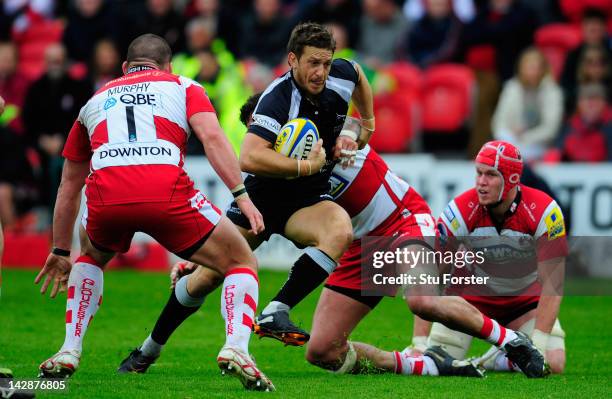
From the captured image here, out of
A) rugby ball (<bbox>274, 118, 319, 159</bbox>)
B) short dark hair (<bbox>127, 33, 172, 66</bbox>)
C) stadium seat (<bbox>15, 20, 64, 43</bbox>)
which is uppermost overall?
short dark hair (<bbox>127, 33, 172, 66</bbox>)

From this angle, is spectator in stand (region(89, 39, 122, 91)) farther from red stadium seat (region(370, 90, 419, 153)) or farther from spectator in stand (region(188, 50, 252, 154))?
red stadium seat (region(370, 90, 419, 153))

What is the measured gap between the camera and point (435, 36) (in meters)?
17.4

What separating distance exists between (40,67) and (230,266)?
13.7 meters

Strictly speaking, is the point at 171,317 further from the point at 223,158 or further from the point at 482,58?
→ the point at 482,58

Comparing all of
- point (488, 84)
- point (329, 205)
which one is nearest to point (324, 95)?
point (329, 205)

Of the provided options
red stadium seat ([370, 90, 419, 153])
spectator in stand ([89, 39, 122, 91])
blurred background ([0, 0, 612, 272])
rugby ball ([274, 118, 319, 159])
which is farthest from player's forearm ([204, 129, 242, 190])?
spectator in stand ([89, 39, 122, 91])

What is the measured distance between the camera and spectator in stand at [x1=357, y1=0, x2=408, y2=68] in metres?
17.8

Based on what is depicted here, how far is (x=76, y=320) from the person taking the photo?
25.6ft

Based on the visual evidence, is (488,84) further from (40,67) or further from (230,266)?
(230,266)

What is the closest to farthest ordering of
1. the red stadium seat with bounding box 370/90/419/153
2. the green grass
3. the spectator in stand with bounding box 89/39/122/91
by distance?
the green grass → the red stadium seat with bounding box 370/90/419/153 → the spectator in stand with bounding box 89/39/122/91

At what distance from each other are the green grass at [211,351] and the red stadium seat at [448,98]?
3409 millimetres

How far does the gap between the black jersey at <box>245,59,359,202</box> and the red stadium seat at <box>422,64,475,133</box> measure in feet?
25.8

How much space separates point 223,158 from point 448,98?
982 cm

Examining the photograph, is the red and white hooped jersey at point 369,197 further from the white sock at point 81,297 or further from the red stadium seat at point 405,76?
the red stadium seat at point 405,76
